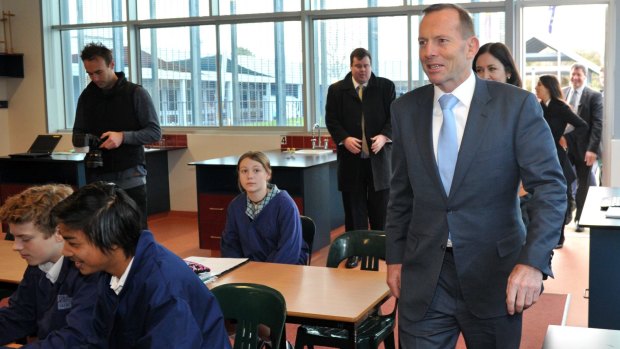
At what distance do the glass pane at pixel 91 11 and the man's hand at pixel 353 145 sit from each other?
471cm

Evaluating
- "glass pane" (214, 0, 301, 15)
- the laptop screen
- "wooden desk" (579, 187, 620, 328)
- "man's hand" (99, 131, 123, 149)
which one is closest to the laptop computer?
the laptop screen

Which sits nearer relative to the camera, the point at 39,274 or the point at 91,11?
the point at 39,274

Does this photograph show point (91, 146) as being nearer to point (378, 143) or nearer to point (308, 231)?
point (308, 231)

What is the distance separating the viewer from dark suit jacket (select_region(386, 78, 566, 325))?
1960mm

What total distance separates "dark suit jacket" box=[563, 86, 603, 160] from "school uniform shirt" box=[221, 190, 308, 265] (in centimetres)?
373

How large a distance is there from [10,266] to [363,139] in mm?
2825

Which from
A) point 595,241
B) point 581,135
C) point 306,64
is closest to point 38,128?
point 306,64

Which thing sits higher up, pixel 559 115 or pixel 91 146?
pixel 559 115

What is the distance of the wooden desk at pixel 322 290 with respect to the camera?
8.31ft

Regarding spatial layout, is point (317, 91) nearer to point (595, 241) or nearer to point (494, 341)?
point (595, 241)

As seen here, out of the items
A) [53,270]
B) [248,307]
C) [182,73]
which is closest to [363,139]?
[248,307]

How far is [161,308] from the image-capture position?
74.0 inches

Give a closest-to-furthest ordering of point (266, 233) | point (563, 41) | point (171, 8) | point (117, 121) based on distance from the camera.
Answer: point (266, 233) < point (117, 121) < point (563, 41) < point (171, 8)

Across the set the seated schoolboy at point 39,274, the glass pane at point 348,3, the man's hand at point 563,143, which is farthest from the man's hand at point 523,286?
the glass pane at point 348,3
